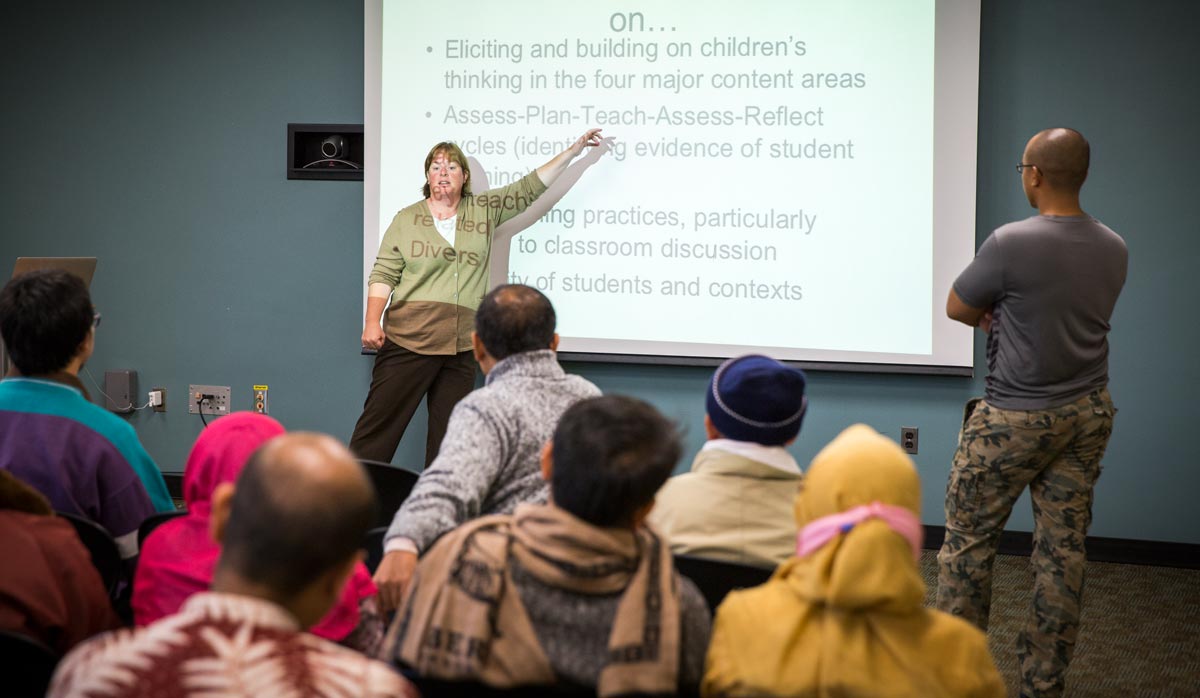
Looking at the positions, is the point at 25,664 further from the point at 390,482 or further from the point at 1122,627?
the point at 1122,627

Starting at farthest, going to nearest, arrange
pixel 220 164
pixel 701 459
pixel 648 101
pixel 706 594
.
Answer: pixel 220 164 → pixel 648 101 → pixel 701 459 → pixel 706 594

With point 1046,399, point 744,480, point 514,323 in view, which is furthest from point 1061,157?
point 514,323

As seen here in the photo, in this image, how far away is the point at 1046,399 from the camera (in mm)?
2695

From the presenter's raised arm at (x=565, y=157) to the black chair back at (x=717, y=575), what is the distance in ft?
9.49

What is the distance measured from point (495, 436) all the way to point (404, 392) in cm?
254

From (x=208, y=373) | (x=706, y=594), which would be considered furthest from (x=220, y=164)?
(x=706, y=594)

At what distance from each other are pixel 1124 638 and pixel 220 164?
4207 mm

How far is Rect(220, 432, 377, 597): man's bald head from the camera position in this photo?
1.05 m

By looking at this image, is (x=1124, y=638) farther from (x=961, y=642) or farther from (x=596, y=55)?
(x=596, y=55)

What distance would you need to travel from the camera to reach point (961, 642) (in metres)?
1.45

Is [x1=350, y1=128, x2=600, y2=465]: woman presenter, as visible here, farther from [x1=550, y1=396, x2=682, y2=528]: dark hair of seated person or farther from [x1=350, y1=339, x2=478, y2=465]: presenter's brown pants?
[x1=550, y1=396, x2=682, y2=528]: dark hair of seated person

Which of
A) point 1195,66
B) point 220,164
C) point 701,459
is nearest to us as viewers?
point 701,459

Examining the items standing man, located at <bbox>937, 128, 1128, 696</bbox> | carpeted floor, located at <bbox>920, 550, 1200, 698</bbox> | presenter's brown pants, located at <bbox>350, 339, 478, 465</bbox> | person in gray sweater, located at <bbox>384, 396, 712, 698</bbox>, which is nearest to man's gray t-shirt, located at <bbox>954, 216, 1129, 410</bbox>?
standing man, located at <bbox>937, 128, 1128, 696</bbox>

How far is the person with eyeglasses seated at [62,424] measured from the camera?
6.59 ft
